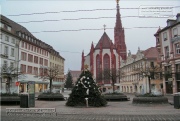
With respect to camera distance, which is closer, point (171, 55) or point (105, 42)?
point (171, 55)

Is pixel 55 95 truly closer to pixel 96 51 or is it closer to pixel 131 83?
pixel 131 83

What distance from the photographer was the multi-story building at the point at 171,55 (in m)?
39.7

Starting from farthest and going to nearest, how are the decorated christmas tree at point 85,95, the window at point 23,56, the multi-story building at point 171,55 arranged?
the window at point 23,56 → the multi-story building at point 171,55 → the decorated christmas tree at point 85,95

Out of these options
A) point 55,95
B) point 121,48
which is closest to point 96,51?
point 121,48

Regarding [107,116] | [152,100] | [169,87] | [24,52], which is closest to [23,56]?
[24,52]

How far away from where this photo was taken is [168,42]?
4225 centimetres

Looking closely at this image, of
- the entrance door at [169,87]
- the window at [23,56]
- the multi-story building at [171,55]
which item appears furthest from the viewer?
the window at [23,56]

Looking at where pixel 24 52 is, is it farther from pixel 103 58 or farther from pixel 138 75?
pixel 103 58

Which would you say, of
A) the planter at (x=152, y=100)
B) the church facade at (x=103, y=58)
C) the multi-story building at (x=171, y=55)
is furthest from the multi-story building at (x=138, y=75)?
the planter at (x=152, y=100)

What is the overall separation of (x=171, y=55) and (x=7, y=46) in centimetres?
3297

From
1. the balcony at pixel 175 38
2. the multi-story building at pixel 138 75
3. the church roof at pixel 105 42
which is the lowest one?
the multi-story building at pixel 138 75

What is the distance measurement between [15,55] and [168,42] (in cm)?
3325

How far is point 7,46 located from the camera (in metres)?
50.1

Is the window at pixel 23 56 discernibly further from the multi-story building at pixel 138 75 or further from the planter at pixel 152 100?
the planter at pixel 152 100
